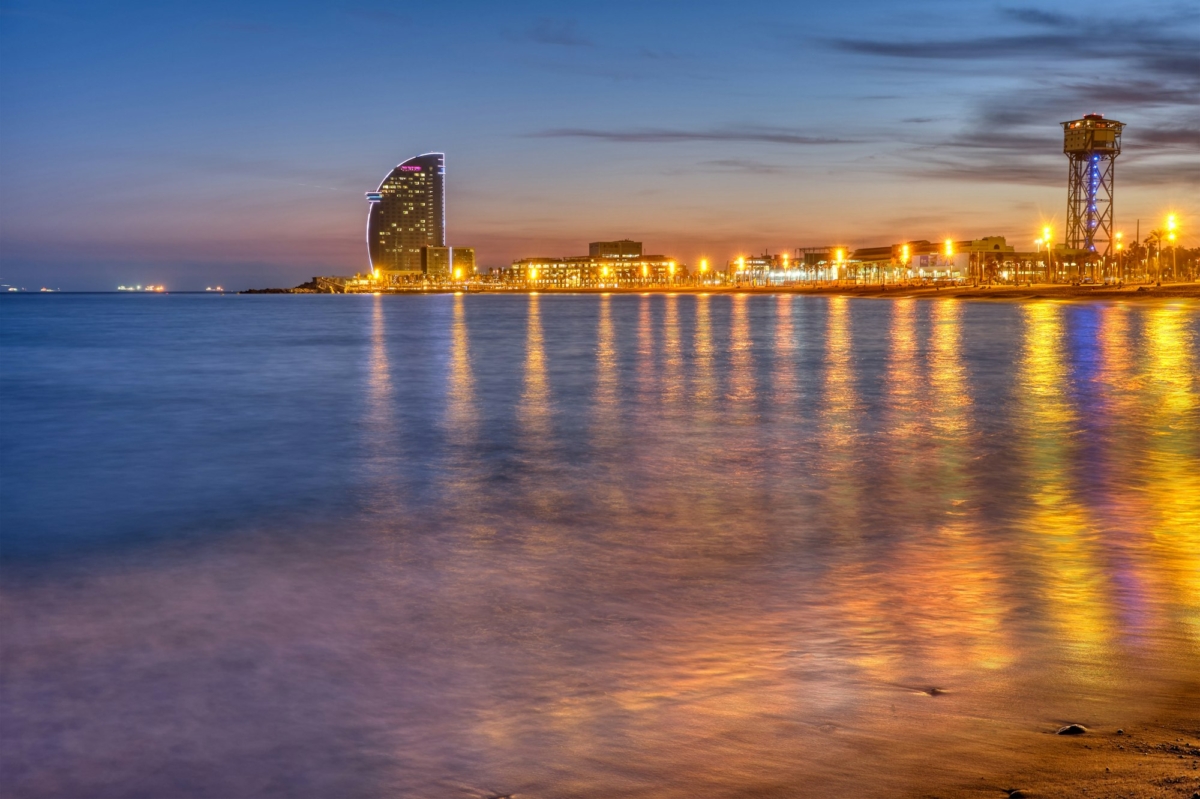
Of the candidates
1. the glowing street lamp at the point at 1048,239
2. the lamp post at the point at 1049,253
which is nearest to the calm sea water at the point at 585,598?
the lamp post at the point at 1049,253

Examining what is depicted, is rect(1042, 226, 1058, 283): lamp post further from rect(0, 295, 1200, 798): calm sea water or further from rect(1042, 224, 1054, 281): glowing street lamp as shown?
rect(0, 295, 1200, 798): calm sea water

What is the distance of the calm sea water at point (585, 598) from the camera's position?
502 centimetres

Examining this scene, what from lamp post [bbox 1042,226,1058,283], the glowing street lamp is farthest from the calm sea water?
the glowing street lamp

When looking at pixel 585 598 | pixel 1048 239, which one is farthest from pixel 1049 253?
pixel 585 598

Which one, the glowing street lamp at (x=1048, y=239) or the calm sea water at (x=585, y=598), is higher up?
the glowing street lamp at (x=1048, y=239)

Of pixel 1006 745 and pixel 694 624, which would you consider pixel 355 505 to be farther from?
A: pixel 1006 745

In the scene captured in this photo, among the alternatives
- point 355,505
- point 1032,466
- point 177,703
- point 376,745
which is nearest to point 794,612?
point 376,745

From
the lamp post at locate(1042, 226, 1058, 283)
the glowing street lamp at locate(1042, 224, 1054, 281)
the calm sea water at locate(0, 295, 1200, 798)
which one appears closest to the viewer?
A: the calm sea water at locate(0, 295, 1200, 798)

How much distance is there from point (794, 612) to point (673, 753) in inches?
101

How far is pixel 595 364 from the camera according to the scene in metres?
35.2

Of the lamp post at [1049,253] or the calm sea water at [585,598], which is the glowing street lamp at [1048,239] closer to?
the lamp post at [1049,253]

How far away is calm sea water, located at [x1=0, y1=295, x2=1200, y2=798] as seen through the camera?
502 cm

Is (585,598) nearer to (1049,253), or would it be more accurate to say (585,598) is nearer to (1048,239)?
(1049,253)

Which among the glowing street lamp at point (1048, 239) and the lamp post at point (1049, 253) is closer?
the lamp post at point (1049, 253)
